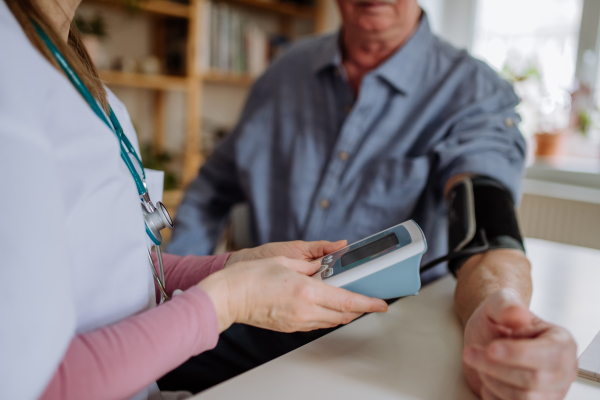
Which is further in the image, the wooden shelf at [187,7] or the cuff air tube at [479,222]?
the wooden shelf at [187,7]

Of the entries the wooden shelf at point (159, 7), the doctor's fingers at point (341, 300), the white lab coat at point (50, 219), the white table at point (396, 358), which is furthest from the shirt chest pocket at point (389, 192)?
the wooden shelf at point (159, 7)

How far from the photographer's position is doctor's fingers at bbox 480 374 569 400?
1.27 feet

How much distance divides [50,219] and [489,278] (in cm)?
53

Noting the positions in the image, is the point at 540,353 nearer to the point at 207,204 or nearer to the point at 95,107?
the point at 95,107

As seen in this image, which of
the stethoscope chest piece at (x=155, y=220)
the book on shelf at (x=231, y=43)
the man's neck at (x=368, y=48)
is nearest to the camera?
the stethoscope chest piece at (x=155, y=220)

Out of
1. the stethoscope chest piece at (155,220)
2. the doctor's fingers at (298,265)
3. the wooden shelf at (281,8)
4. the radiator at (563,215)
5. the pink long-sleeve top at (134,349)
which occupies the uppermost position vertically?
the wooden shelf at (281,8)

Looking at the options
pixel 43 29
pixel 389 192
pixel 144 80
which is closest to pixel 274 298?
pixel 43 29

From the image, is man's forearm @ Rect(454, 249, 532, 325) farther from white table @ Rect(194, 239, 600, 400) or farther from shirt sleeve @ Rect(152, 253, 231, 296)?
shirt sleeve @ Rect(152, 253, 231, 296)

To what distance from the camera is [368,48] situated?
1080 mm

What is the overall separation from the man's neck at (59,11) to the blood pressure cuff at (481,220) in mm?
593

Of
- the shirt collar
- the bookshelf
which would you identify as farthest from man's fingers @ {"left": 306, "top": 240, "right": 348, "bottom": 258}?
the bookshelf

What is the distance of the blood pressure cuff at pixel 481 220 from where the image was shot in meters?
0.70

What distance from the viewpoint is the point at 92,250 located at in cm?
41

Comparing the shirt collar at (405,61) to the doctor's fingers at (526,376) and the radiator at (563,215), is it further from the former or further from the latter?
the radiator at (563,215)
